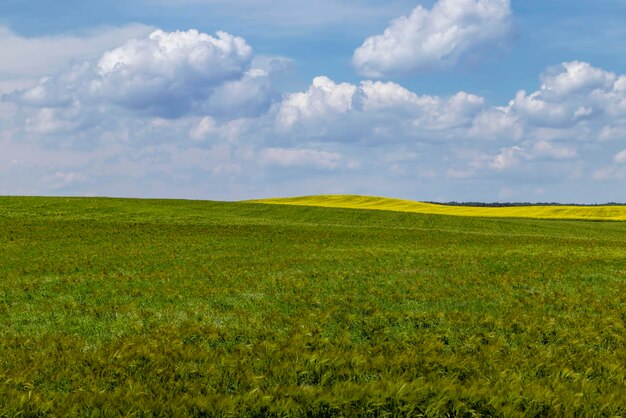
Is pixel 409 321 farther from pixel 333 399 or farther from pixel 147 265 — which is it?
pixel 147 265

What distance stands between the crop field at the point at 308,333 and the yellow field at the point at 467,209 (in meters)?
70.7

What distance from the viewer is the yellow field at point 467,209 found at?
103875mm

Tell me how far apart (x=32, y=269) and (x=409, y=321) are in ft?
55.9

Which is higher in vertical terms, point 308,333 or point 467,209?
point 467,209

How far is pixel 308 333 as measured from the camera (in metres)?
12.5

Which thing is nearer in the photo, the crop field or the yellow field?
the crop field

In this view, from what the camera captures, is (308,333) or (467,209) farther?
(467,209)

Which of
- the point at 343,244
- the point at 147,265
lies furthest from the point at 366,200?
the point at 147,265

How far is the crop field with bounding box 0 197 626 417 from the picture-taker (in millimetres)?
7949

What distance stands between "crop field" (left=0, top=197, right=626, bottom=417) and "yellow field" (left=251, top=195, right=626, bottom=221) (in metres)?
70.7

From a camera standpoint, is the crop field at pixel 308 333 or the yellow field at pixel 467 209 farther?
the yellow field at pixel 467 209

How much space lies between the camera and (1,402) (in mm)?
7688

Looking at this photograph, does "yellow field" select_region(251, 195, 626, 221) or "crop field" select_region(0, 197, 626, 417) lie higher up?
"yellow field" select_region(251, 195, 626, 221)

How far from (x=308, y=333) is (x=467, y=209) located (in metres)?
113
